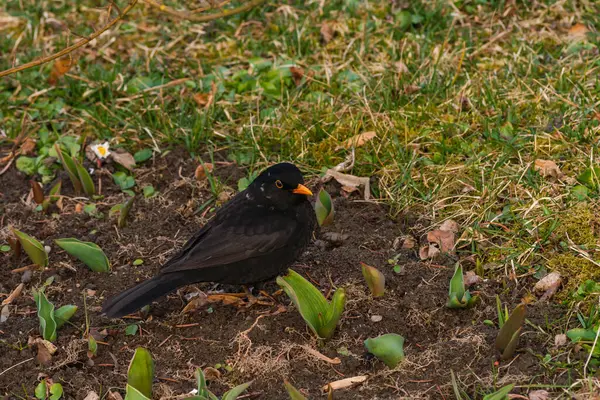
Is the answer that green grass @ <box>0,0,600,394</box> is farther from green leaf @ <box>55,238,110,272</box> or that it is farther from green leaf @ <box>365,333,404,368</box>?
green leaf @ <box>55,238,110,272</box>

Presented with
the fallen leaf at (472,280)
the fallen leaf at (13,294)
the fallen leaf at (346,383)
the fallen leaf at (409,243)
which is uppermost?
the fallen leaf at (472,280)

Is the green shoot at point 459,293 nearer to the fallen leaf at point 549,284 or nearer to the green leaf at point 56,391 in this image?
the fallen leaf at point 549,284

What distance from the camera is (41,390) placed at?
400 cm

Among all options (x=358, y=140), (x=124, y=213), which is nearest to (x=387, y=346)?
A: (x=358, y=140)

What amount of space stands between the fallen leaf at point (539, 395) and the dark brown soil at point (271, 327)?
72 mm

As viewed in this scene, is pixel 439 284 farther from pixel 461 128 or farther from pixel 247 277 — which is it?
pixel 461 128

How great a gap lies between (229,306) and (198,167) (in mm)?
1296

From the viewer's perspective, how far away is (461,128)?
221 inches

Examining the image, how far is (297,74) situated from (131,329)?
2818 mm

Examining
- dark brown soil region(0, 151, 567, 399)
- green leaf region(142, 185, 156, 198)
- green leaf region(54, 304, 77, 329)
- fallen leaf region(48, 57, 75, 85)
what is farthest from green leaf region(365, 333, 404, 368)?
fallen leaf region(48, 57, 75, 85)

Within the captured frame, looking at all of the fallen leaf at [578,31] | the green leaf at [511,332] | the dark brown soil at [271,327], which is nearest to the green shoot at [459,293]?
the dark brown soil at [271,327]

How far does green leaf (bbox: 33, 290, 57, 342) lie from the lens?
164 inches

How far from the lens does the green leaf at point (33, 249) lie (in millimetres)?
4797

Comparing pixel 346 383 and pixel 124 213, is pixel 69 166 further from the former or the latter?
pixel 346 383
